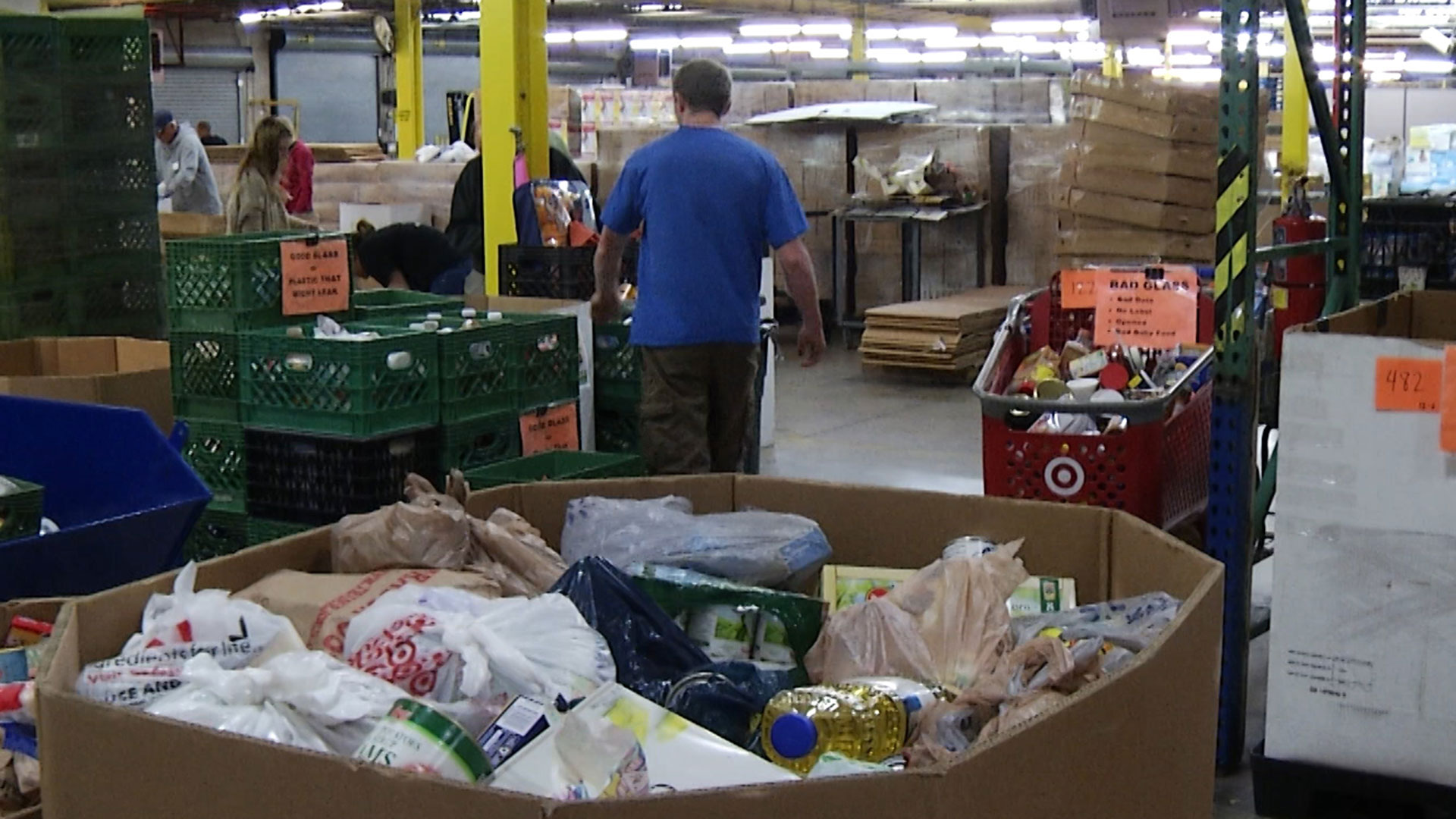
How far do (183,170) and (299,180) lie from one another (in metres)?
0.75

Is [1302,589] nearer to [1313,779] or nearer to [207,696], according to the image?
[1313,779]

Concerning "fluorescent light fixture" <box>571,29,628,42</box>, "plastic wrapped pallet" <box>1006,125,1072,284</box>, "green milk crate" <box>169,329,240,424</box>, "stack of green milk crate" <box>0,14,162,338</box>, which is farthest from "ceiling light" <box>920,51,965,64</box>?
"green milk crate" <box>169,329,240,424</box>

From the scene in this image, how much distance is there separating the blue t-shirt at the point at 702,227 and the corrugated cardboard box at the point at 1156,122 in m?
3.91

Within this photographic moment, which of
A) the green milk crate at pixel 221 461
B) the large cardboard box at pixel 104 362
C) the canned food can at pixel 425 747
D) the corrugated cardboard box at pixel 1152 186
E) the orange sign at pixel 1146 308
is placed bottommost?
the green milk crate at pixel 221 461

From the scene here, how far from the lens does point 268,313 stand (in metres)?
4.68

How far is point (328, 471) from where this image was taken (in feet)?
13.8

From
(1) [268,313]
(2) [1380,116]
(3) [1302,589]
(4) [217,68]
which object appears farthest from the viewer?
(4) [217,68]

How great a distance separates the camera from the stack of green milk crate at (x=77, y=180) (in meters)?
5.79

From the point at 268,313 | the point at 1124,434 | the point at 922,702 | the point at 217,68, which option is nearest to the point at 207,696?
the point at 922,702

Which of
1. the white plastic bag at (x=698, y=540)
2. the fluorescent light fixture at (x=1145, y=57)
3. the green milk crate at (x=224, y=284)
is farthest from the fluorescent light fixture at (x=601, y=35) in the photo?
the white plastic bag at (x=698, y=540)

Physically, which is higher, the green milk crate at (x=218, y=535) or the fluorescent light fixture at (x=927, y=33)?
the fluorescent light fixture at (x=927, y=33)

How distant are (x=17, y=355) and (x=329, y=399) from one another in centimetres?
189

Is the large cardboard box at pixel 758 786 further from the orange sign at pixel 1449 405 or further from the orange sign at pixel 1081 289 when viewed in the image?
the orange sign at pixel 1081 289

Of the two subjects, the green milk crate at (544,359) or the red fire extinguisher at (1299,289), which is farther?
the red fire extinguisher at (1299,289)
